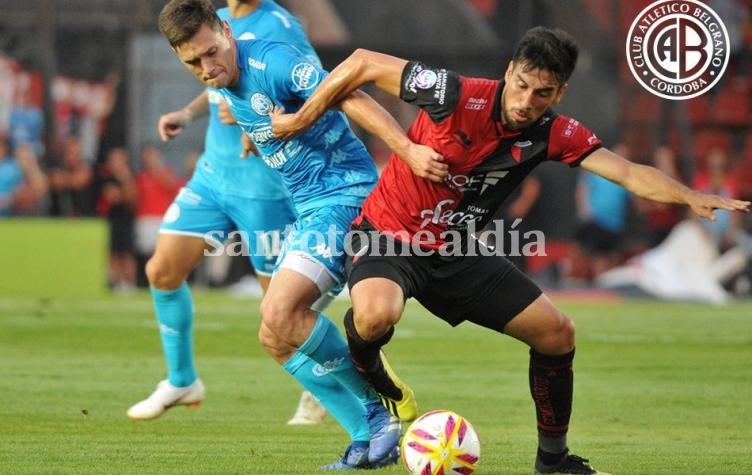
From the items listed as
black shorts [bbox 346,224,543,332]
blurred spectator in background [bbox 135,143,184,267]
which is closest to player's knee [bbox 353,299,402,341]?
black shorts [bbox 346,224,543,332]

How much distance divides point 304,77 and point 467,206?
124 cm

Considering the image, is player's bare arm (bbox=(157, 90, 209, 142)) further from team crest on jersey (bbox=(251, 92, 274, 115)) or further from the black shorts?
the black shorts

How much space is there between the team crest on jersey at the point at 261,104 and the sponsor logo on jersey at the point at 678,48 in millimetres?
8774

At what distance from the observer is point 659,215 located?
22047 millimetres

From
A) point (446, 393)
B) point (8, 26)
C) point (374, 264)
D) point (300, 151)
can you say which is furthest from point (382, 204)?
point (8, 26)

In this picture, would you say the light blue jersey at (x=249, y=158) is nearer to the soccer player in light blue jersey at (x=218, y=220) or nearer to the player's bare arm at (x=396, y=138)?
the soccer player in light blue jersey at (x=218, y=220)

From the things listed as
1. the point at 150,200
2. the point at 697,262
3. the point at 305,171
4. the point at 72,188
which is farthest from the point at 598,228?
the point at 305,171

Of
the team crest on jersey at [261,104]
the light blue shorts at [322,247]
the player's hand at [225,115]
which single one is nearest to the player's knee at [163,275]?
the player's hand at [225,115]

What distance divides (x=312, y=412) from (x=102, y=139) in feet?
44.4

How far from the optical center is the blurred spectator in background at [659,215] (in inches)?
861

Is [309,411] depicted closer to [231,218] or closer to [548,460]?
[231,218]

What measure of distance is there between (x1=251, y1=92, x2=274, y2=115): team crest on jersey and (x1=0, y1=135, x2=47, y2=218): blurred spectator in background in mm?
14180

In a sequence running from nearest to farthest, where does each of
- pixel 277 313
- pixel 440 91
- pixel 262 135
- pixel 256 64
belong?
1. pixel 440 91
2. pixel 277 313
3. pixel 256 64
4. pixel 262 135

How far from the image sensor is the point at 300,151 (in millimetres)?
7883
